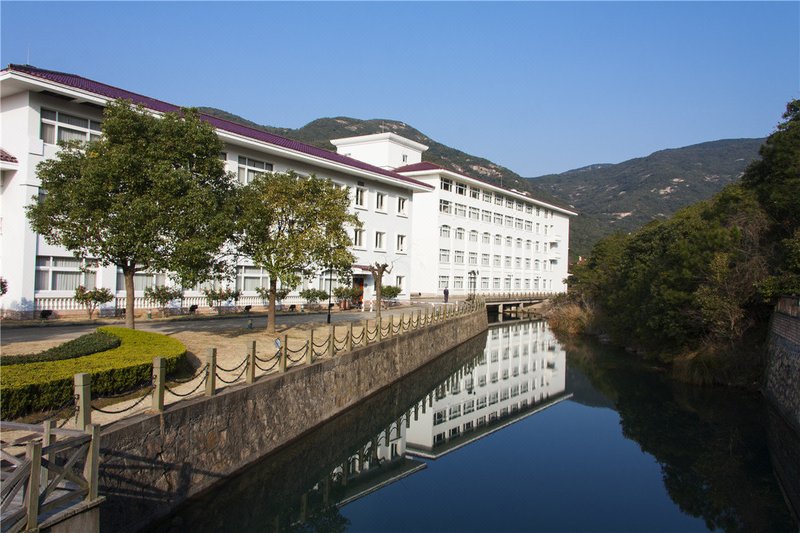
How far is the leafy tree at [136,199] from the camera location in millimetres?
13227

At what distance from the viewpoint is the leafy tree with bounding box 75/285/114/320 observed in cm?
2012

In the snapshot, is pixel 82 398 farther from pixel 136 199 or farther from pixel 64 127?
pixel 64 127

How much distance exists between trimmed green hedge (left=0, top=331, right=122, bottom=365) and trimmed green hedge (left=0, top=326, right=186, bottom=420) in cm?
21

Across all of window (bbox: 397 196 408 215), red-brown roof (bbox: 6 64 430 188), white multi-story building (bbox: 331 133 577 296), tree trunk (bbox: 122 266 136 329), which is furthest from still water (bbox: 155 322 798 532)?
white multi-story building (bbox: 331 133 577 296)

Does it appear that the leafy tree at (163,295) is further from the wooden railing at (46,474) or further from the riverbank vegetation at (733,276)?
the riverbank vegetation at (733,276)

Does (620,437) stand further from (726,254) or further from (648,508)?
(726,254)

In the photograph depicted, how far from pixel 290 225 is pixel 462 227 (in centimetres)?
3500

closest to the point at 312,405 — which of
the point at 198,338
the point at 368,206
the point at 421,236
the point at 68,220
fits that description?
the point at 198,338

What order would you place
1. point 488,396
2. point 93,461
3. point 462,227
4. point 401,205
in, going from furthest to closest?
1. point 462,227
2. point 401,205
3. point 488,396
4. point 93,461

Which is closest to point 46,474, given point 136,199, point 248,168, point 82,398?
point 82,398

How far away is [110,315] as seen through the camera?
867 inches

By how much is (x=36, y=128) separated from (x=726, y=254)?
2387 centimetres

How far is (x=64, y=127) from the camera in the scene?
2111 centimetres

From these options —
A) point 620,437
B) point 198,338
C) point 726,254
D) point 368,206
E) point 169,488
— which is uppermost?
point 368,206
